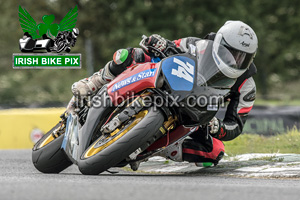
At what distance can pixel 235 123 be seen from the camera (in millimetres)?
6312

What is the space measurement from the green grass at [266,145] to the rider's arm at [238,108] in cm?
134

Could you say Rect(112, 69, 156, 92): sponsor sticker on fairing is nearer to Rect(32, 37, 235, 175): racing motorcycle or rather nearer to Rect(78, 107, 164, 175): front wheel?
Rect(32, 37, 235, 175): racing motorcycle

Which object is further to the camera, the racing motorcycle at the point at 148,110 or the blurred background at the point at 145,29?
the blurred background at the point at 145,29

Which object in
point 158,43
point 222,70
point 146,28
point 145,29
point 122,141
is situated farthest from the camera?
point 146,28

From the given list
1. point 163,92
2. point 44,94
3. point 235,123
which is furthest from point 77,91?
point 44,94

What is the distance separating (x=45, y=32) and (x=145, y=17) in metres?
14.4

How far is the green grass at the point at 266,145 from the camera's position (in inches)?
314

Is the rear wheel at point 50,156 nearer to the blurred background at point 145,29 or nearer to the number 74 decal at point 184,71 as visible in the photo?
the number 74 decal at point 184,71

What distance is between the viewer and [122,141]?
204 inches

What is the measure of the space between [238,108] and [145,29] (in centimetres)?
2100

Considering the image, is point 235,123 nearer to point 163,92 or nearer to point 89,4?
point 163,92

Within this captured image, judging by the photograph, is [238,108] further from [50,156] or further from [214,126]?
[50,156]

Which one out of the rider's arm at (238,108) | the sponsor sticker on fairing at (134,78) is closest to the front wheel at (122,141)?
the sponsor sticker on fairing at (134,78)

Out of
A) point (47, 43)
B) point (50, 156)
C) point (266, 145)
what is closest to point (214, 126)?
point (50, 156)
